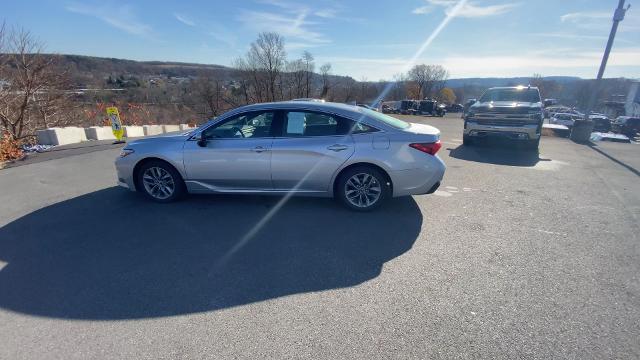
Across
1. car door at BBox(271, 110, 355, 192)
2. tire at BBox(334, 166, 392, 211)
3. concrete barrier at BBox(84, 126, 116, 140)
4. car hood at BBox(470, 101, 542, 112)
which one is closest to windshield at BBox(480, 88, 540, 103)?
car hood at BBox(470, 101, 542, 112)

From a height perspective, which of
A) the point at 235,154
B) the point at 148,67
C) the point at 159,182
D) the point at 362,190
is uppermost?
the point at 148,67

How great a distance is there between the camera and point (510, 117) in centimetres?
888

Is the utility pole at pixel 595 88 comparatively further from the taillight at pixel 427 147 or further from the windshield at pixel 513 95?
the taillight at pixel 427 147

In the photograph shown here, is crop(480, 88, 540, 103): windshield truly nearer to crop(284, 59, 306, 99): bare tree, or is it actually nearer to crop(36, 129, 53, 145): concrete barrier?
crop(36, 129, 53, 145): concrete barrier

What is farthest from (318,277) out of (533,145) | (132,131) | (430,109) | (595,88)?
Answer: (430,109)

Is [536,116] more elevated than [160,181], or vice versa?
[536,116]

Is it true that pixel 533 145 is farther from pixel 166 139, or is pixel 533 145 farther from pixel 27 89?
pixel 27 89

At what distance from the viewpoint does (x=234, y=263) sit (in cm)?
313

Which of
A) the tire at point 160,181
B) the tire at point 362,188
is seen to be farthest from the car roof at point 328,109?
the tire at point 160,181

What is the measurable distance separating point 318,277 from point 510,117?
28.7 ft

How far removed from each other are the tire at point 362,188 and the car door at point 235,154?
3.69 feet

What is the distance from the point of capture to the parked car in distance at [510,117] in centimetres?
878

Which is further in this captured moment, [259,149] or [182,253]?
[259,149]

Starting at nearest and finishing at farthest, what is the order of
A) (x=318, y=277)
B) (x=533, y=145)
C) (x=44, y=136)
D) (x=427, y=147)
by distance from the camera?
(x=318, y=277) < (x=427, y=147) < (x=533, y=145) < (x=44, y=136)
